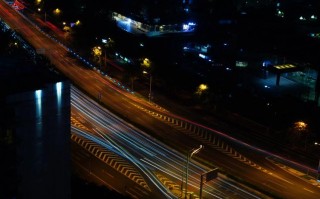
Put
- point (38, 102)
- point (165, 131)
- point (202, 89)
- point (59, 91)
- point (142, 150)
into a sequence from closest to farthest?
point (38, 102), point (59, 91), point (142, 150), point (165, 131), point (202, 89)

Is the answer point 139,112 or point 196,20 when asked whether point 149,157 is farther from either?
point 196,20

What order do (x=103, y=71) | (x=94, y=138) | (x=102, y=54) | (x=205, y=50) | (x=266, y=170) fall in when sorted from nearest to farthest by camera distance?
1. (x=266, y=170)
2. (x=94, y=138)
3. (x=103, y=71)
4. (x=102, y=54)
5. (x=205, y=50)

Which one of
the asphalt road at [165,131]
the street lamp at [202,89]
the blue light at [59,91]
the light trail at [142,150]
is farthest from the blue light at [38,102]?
the street lamp at [202,89]

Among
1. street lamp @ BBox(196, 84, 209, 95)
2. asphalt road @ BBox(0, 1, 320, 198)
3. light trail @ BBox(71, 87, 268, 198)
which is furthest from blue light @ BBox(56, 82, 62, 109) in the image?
street lamp @ BBox(196, 84, 209, 95)

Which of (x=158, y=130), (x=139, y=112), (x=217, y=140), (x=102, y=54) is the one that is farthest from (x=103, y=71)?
(x=217, y=140)

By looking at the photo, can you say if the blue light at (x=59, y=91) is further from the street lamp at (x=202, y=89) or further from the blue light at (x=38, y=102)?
the street lamp at (x=202, y=89)

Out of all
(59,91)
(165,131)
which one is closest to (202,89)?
(165,131)

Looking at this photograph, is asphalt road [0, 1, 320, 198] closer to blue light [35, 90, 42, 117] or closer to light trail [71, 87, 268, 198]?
light trail [71, 87, 268, 198]

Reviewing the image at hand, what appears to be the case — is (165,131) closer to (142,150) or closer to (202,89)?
(142,150)
